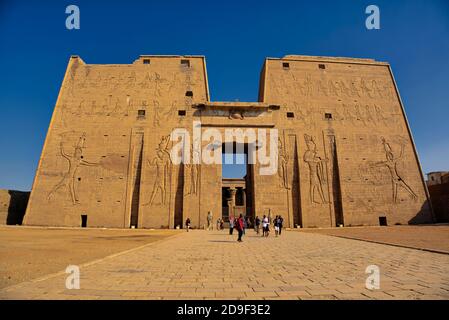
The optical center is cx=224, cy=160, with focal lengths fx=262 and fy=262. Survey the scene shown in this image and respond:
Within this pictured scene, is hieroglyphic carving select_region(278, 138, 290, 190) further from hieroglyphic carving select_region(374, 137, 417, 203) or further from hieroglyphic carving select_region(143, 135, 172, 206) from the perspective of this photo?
hieroglyphic carving select_region(143, 135, 172, 206)

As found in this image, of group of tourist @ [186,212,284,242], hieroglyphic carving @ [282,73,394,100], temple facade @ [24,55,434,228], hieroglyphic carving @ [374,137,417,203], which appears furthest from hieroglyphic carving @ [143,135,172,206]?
hieroglyphic carving @ [374,137,417,203]

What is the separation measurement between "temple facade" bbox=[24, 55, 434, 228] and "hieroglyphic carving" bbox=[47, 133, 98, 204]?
84 mm

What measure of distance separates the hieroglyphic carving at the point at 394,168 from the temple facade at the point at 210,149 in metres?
0.10

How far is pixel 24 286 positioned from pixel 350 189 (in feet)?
75.5

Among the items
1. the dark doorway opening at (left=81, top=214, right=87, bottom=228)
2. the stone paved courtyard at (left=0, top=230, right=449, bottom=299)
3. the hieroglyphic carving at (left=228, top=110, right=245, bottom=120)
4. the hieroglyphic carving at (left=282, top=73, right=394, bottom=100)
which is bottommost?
the stone paved courtyard at (left=0, top=230, right=449, bottom=299)

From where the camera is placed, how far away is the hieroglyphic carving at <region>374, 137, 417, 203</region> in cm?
2283

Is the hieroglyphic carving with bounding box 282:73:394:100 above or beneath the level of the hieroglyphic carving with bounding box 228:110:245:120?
above

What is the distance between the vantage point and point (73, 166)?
21.7m

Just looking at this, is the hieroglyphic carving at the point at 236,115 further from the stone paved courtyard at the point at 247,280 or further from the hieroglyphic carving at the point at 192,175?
the stone paved courtyard at the point at 247,280

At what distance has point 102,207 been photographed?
20.9 m

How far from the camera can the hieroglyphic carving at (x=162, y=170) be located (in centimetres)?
2125

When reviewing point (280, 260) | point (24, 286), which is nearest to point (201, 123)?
point (280, 260)

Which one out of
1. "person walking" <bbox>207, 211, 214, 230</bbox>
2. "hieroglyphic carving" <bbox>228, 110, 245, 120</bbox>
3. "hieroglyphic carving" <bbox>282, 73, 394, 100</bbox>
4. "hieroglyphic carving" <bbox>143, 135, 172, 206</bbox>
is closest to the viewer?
"person walking" <bbox>207, 211, 214, 230</bbox>
